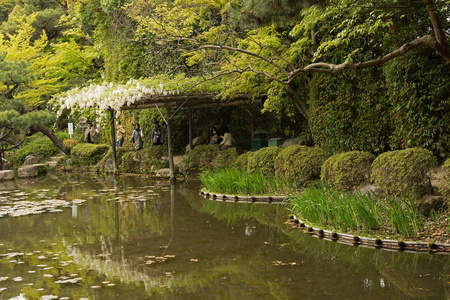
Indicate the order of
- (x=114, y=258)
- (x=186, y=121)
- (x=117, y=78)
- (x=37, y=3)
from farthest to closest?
(x=37, y=3) < (x=117, y=78) < (x=186, y=121) < (x=114, y=258)

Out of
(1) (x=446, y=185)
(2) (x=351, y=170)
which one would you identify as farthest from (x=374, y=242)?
(2) (x=351, y=170)

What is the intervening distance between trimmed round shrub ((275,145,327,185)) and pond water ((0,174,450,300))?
1268mm

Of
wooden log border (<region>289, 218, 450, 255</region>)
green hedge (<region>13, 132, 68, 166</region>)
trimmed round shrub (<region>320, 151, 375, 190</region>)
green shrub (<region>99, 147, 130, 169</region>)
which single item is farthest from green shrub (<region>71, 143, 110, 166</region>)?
wooden log border (<region>289, 218, 450, 255</region>)

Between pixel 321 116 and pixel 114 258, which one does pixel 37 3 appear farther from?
pixel 114 258

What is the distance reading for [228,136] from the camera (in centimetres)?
1761

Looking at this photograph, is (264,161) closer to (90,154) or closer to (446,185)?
(446,185)

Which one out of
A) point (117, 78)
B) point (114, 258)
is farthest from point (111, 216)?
point (117, 78)

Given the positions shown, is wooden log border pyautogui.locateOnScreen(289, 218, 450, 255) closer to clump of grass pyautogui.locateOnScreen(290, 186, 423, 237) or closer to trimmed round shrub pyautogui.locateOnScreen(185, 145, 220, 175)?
clump of grass pyautogui.locateOnScreen(290, 186, 423, 237)

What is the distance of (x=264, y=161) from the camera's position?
1180 cm

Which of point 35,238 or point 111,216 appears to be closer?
point 35,238

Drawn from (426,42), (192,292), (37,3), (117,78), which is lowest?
(192,292)

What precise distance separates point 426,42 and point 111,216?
6.72m

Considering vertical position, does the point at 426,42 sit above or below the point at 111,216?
above

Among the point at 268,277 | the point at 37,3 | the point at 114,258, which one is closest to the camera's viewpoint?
the point at 268,277
